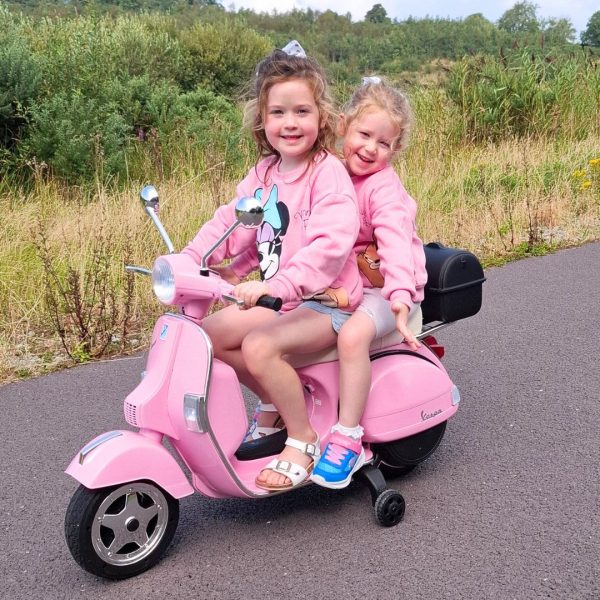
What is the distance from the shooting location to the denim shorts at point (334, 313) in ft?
Result: 9.57

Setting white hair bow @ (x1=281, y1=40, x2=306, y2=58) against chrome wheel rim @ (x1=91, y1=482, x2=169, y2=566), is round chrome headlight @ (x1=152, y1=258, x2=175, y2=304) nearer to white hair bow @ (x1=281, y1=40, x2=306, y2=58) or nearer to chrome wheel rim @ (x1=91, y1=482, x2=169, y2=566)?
chrome wheel rim @ (x1=91, y1=482, x2=169, y2=566)

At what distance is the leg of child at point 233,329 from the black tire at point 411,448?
64cm

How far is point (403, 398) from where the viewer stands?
310cm

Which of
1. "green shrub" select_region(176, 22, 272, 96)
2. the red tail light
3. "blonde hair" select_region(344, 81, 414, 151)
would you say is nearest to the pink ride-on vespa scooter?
the red tail light

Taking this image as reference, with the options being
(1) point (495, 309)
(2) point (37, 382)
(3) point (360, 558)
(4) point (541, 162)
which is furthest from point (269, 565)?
(4) point (541, 162)

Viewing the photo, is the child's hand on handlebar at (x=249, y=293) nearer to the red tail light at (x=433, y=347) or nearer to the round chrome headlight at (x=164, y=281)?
the round chrome headlight at (x=164, y=281)

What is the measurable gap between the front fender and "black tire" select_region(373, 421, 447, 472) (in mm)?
810

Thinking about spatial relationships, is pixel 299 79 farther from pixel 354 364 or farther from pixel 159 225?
pixel 354 364

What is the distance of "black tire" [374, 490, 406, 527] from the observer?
293 centimetres

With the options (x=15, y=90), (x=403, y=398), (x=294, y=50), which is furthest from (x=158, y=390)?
(x=15, y=90)

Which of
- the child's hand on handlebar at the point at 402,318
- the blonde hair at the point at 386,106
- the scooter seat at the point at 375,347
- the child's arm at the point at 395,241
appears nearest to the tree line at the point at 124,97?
the blonde hair at the point at 386,106

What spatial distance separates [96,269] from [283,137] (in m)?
2.46

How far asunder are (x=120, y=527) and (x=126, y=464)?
8.3 inches

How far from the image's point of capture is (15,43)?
10164mm
